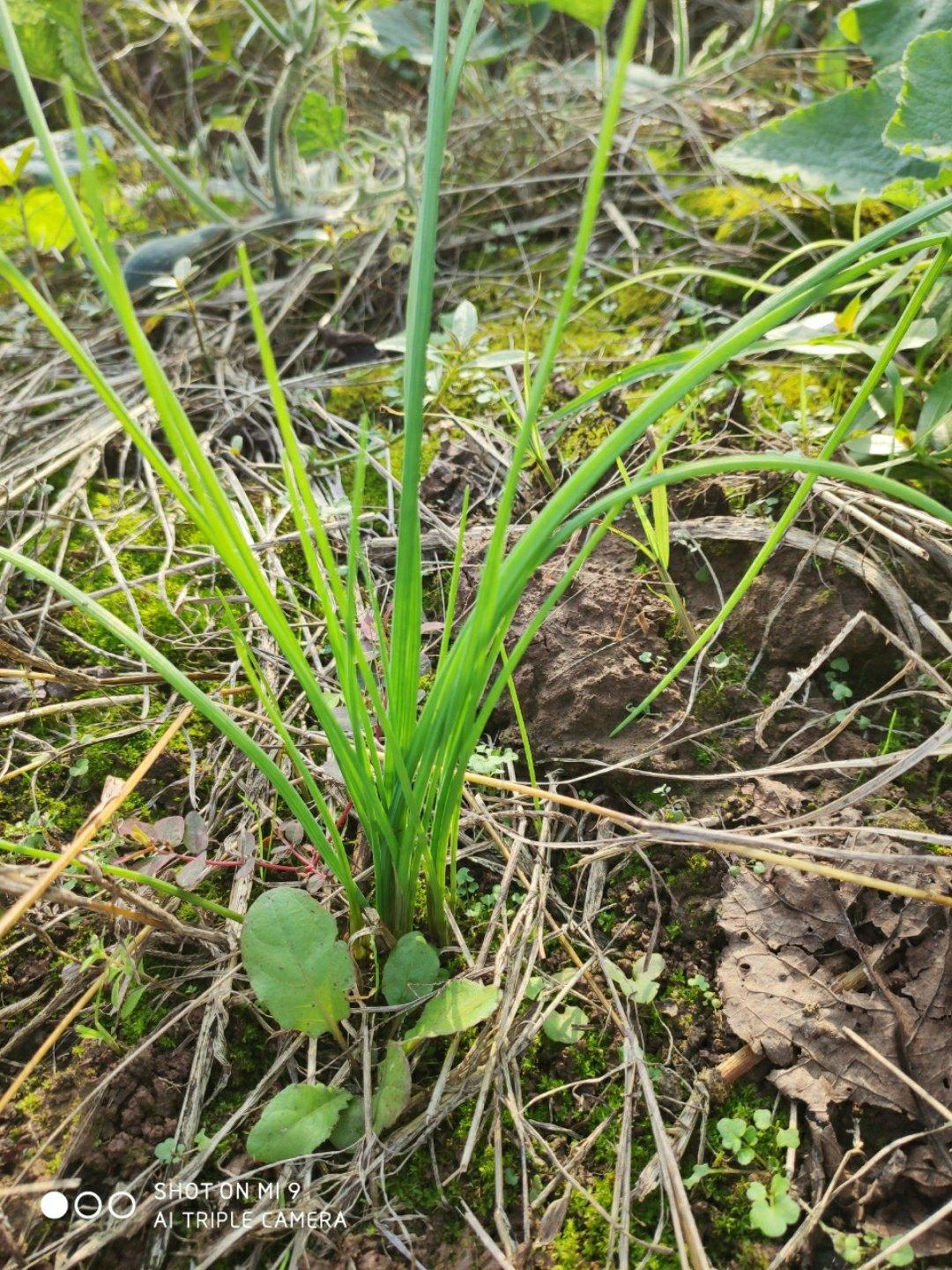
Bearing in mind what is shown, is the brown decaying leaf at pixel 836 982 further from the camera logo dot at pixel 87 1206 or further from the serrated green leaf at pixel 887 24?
the serrated green leaf at pixel 887 24

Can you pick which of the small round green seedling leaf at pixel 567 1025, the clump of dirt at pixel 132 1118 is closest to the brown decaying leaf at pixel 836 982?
the small round green seedling leaf at pixel 567 1025

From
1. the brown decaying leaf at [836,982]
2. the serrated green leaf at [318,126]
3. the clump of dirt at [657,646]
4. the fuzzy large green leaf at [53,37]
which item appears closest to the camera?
the brown decaying leaf at [836,982]

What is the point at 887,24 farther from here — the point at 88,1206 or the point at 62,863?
the point at 88,1206

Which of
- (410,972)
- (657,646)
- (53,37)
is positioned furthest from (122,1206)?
(53,37)

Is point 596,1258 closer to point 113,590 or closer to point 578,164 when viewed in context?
point 113,590

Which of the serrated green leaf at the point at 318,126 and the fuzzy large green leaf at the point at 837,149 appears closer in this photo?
the fuzzy large green leaf at the point at 837,149

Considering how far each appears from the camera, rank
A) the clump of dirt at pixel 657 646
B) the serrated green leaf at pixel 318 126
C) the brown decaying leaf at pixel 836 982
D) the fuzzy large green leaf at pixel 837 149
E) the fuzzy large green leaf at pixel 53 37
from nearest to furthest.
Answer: the brown decaying leaf at pixel 836 982 < the clump of dirt at pixel 657 646 < the fuzzy large green leaf at pixel 837 149 < the fuzzy large green leaf at pixel 53 37 < the serrated green leaf at pixel 318 126

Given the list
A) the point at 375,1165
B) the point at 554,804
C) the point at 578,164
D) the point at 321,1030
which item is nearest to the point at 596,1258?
the point at 375,1165
